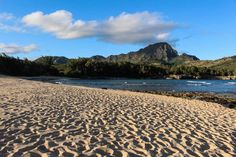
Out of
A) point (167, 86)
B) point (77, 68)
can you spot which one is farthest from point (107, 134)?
point (77, 68)

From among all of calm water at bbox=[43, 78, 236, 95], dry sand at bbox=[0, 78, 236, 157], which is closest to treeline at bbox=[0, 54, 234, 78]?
calm water at bbox=[43, 78, 236, 95]

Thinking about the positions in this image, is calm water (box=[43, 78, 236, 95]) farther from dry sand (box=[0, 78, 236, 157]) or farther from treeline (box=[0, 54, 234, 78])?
treeline (box=[0, 54, 234, 78])

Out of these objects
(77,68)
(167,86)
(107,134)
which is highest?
(77,68)

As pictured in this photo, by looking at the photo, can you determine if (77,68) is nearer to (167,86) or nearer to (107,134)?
(167,86)

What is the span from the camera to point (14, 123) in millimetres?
11703

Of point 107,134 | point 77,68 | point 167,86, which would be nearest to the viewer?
point 107,134

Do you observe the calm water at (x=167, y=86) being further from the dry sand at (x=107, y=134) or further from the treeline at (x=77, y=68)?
the treeline at (x=77, y=68)

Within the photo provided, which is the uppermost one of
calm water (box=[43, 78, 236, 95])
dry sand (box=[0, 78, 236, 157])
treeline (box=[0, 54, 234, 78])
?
treeline (box=[0, 54, 234, 78])

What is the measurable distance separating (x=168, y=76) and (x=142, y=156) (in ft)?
625

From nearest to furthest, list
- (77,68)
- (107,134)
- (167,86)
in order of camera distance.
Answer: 1. (107,134)
2. (167,86)
3. (77,68)

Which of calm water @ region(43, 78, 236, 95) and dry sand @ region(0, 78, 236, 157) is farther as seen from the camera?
calm water @ region(43, 78, 236, 95)

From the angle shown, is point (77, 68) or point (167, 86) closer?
point (167, 86)

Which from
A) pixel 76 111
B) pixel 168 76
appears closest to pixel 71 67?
pixel 168 76

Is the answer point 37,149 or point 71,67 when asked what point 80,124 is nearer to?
point 37,149
